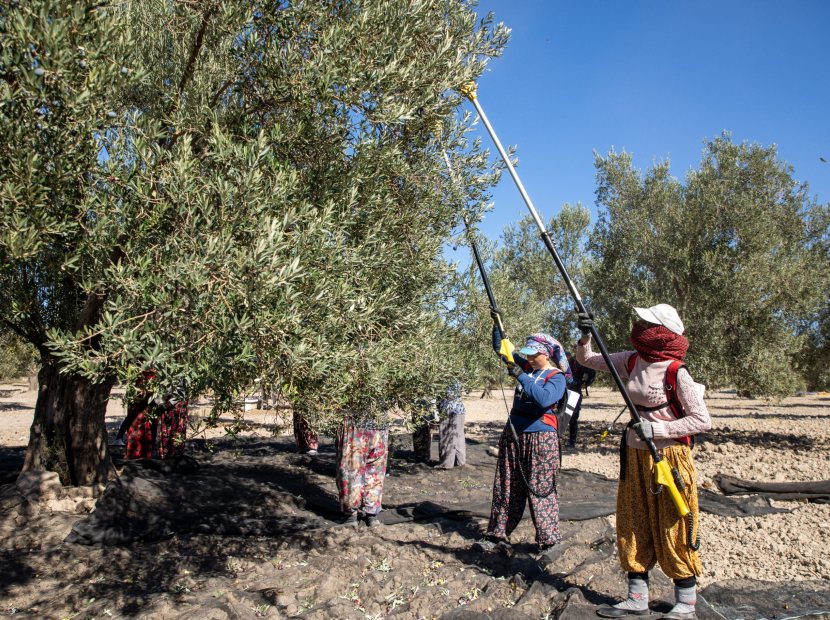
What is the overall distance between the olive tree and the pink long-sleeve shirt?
2021 millimetres

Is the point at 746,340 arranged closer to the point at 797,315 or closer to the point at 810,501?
the point at 797,315

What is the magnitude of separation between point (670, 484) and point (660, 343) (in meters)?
1.00

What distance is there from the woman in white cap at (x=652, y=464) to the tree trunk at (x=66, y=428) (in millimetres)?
5773

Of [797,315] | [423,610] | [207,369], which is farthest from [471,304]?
[797,315]

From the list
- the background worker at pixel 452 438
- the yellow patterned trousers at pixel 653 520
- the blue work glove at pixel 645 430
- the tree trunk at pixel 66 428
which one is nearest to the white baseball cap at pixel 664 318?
the blue work glove at pixel 645 430

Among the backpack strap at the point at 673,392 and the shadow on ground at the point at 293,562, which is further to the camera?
the shadow on ground at the point at 293,562

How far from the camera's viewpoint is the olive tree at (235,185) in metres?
3.65

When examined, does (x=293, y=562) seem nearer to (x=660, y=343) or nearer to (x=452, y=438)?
(x=660, y=343)

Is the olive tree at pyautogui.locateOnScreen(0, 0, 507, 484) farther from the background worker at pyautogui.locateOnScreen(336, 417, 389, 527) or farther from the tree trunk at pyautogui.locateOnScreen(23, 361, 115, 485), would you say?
the background worker at pyautogui.locateOnScreen(336, 417, 389, 527)

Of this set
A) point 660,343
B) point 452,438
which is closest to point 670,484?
point 660,343

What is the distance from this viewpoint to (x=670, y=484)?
4152 millimetres

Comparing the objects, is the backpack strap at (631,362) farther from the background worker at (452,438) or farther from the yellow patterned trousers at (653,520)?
the background worker at (452,438)

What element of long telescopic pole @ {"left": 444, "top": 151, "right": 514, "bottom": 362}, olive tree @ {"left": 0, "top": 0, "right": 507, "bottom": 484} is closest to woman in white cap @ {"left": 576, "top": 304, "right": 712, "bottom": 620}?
long telescopic pole @ {"left": 444, "top": 151, "right": 514, "bottom": 362}

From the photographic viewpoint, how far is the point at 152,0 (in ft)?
21.4
